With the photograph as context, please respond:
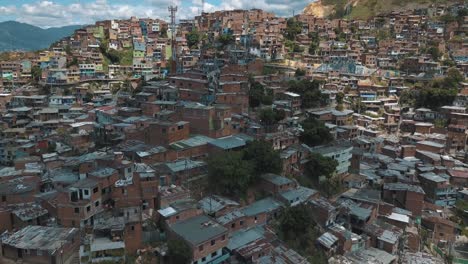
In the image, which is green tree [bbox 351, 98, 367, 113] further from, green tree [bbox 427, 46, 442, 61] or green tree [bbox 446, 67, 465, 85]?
green tree [bbox 427, 46, 442, 61]

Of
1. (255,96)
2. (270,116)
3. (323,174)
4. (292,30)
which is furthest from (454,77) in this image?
(270,116)

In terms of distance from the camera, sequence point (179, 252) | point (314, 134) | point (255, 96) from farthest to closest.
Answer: point (255, 96) < point (314, 134) < point (179, 252)

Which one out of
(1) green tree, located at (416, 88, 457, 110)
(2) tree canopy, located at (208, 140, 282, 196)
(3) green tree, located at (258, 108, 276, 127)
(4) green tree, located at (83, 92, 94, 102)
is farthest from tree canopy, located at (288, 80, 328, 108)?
(4) green tree, located at (83, 92, 94, 102)

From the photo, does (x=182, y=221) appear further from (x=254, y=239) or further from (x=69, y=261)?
(x=69, y=261)

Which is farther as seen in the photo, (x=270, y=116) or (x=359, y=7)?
(x=359, y=7)

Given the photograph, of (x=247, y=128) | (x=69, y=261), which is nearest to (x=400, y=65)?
(x=247, y=128)

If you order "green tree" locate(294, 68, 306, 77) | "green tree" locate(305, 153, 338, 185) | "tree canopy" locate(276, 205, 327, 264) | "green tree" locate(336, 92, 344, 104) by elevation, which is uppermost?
"green tree" locate(294, 68, 306, 77)

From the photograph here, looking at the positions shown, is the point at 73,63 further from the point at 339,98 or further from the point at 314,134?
the point at 314,134
